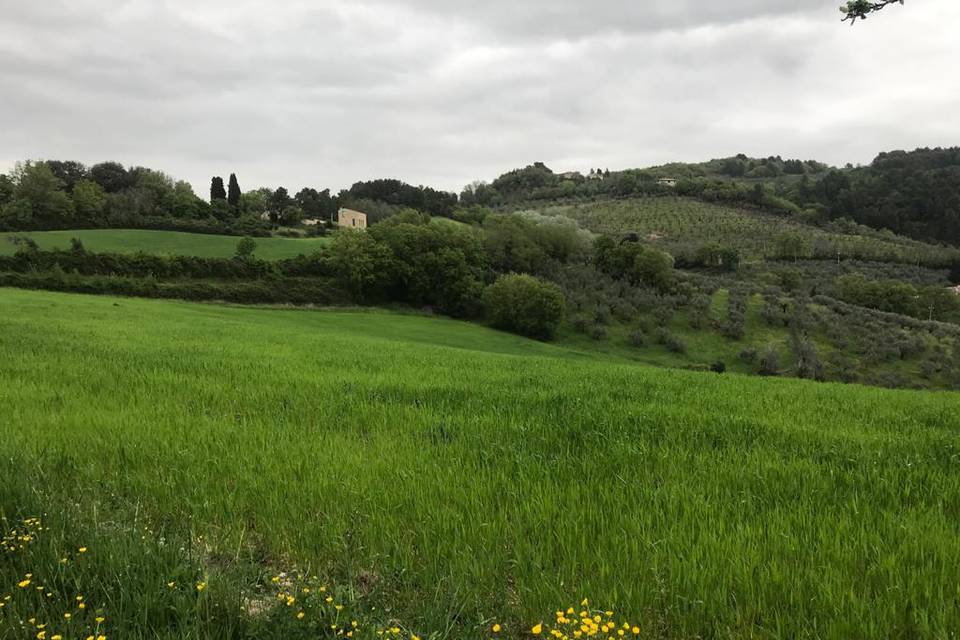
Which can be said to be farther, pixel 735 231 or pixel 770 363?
pixel 735 231

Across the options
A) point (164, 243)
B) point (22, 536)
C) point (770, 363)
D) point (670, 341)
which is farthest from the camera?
point (164, 243)

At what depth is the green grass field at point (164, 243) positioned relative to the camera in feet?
231

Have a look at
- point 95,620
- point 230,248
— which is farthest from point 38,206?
point 95,620

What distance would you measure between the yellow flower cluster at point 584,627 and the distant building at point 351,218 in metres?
122

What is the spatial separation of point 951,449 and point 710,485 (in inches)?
138

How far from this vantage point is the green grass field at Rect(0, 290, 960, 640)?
2787 millimetres

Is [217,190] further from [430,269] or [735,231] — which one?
[735,231]

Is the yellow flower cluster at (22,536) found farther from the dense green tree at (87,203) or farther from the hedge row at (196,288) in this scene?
the dense green tree at (87,203)

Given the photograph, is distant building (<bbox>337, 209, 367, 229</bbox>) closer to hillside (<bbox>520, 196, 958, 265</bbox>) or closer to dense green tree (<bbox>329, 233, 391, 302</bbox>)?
hillside (<bbox>520, 196, 958, 265</bbox>)

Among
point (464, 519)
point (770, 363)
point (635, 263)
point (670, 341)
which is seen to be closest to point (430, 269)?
point (670, 341)

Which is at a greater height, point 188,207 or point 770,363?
point 188,207

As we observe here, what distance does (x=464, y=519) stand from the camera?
→ 390 cm

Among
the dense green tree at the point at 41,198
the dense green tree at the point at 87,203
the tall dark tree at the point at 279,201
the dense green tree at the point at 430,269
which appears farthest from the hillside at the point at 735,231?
the dense green tree at the point at 41,198

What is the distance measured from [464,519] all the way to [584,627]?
61.8 inches
